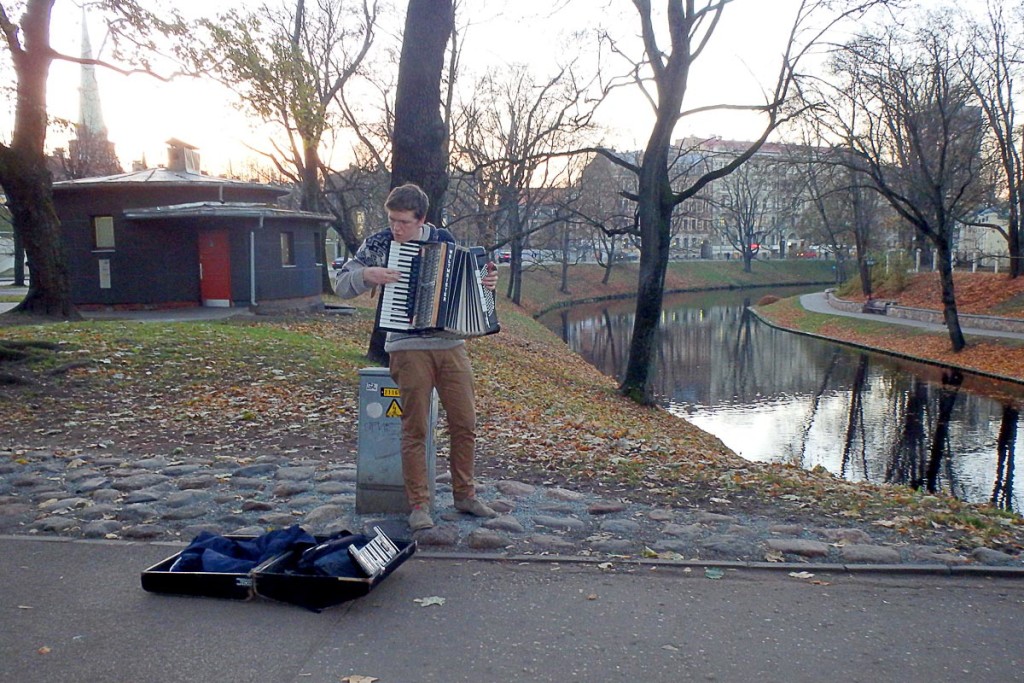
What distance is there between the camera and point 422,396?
5863mm

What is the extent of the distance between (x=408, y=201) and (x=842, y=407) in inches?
754

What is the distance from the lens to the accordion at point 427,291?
5641mm

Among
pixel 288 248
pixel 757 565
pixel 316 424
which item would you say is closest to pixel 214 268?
pixel 288 248

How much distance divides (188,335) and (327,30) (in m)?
20.2

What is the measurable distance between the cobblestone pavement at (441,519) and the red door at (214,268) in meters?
19.5

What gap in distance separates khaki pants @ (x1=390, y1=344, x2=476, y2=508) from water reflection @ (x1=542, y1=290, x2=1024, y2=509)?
956 cm

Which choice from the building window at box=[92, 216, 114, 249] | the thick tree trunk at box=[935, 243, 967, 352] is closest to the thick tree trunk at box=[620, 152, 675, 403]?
the building window at box=[92, 216, 114, 249]

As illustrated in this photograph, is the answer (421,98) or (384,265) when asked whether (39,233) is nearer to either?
(421,98)

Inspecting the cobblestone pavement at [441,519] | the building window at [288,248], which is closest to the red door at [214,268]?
the building window at [288,248]

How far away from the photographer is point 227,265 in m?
26.7

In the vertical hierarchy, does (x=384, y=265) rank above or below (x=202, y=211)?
below

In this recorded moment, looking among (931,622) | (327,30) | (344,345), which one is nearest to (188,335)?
(344,345)

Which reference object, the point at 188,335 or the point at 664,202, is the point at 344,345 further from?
the point at 664,202

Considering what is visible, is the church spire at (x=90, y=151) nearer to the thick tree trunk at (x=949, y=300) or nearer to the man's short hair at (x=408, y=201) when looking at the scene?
the thick tree trunk at (x=949, y=300)
